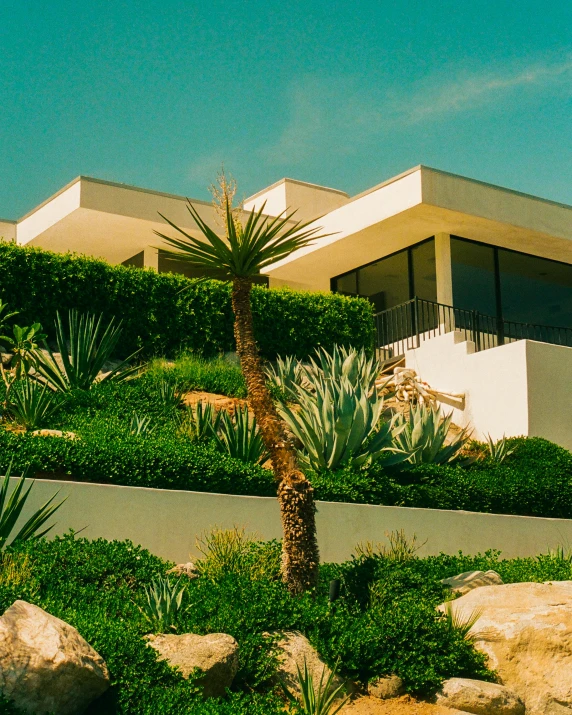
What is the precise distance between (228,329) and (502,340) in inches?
248

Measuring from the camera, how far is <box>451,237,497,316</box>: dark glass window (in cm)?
2181

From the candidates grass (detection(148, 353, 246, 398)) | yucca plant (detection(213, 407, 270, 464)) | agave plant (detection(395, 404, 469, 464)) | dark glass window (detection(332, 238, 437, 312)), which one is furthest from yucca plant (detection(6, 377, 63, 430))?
dark glass window (detection(332, 238, 437, 312))

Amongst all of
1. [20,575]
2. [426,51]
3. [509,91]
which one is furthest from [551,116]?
[20,575]

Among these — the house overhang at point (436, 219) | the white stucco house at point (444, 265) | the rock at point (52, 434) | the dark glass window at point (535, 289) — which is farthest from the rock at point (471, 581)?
the dark glass window at point (535, 289)

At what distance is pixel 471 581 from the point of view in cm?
945

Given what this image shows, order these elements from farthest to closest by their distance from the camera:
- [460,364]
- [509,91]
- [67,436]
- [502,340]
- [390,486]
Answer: [502,340]
[460,364]
[509,91]
[390,486]
[67,436]

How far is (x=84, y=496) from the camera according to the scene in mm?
10078

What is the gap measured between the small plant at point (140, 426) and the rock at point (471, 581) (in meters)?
4.40

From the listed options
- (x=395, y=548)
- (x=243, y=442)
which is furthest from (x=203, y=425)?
(x=395, y=548)

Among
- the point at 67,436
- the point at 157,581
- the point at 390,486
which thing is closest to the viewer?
the point at 157,581

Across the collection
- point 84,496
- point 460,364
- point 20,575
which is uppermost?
point 460,364

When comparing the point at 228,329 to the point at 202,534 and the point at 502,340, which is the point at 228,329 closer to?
the point at 502,340

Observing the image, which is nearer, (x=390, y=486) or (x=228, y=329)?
(x=390, y=486)

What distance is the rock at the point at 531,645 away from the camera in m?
7.72
